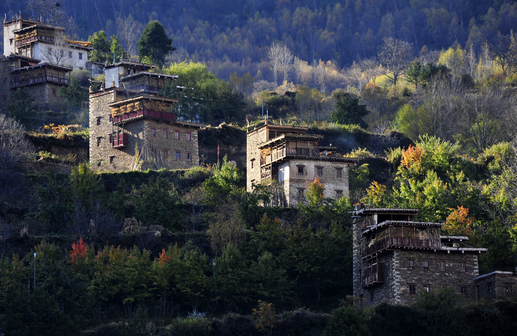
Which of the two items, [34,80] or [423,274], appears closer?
[423,274]

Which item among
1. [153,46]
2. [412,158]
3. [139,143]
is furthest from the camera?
[153,46]

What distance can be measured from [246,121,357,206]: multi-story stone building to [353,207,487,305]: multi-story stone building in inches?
702

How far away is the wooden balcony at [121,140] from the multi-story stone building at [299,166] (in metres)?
15.0

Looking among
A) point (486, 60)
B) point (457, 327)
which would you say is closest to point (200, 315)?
point (457, 327)

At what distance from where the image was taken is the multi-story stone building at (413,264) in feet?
170

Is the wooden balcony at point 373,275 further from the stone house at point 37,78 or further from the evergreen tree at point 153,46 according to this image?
the evergreen tree at point 153,46

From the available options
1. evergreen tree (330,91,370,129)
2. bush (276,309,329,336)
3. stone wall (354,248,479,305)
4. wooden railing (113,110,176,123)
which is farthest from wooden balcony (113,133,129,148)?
stone wall (354,248,479,305)

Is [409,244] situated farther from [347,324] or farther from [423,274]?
[347,324]

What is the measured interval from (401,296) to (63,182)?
28663 mm

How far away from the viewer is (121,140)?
82.2 metres

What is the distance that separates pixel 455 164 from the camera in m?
78.9

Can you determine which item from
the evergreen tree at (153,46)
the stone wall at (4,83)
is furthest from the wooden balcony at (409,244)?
the evergreen tree at (153,46)

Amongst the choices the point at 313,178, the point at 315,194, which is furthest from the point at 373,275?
the point at 313,178

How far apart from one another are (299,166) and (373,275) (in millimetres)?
20423
